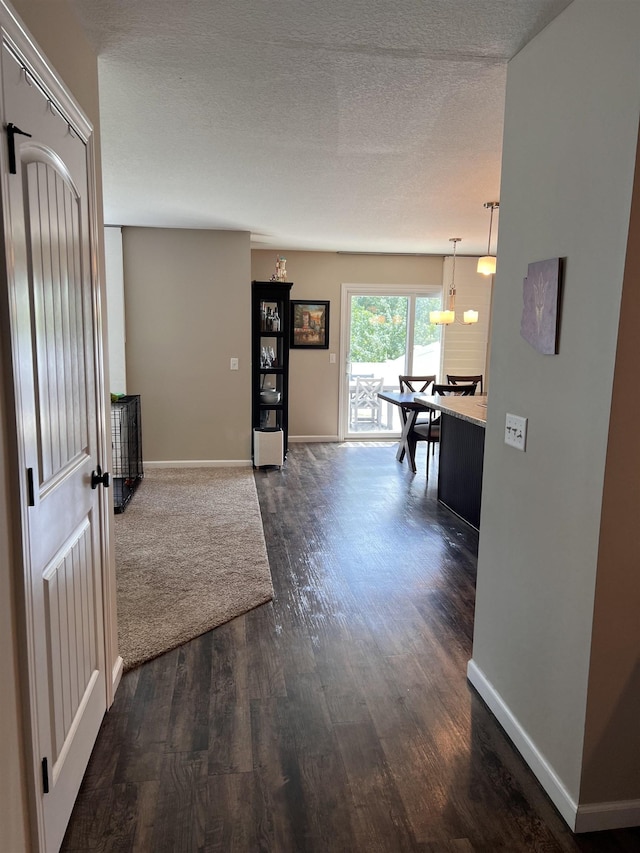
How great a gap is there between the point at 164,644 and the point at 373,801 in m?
1.23

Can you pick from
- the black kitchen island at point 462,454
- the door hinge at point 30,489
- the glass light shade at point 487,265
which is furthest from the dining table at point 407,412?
the door hinge at point 30,489

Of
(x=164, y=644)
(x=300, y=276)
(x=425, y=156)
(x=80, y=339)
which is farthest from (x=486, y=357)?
A: (x=80, y=339)

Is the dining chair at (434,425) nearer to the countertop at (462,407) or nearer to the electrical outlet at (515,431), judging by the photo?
the countertop at (462,407)

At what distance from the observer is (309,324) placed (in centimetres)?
745

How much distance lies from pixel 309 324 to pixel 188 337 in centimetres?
199

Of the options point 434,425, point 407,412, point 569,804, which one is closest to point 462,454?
point 434,425

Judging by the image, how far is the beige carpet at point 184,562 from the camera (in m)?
2.82

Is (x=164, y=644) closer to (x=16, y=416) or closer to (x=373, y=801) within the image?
(x=373, y=801)

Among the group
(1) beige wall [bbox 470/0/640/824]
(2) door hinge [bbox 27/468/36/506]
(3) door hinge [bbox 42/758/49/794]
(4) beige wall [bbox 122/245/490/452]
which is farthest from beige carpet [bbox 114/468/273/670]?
(1) beige wall [bbox 470/0/640/824]

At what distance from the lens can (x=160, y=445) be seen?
6027 mm

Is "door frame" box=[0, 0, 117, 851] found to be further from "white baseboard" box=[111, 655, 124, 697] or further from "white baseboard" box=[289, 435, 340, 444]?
"white baseboard" box=[289, 435, 340, 444]

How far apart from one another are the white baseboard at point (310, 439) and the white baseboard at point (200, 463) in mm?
1459

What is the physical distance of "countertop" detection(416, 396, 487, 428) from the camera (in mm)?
3994

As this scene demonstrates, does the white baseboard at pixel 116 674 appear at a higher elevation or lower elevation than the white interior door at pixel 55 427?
lower
